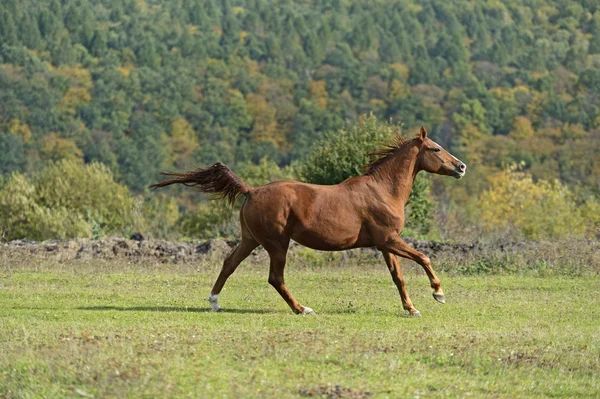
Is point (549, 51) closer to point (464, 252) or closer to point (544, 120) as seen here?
point (544, 120)

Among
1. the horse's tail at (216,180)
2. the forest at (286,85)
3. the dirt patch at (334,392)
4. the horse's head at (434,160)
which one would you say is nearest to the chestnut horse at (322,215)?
the horse's tail at (216,180)

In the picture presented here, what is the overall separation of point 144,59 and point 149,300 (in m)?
130

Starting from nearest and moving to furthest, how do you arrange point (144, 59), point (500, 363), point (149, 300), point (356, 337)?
point (500, 363) → point (356, 337) → point (149, 300) → point (144, 59)

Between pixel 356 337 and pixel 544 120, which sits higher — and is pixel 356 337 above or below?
above

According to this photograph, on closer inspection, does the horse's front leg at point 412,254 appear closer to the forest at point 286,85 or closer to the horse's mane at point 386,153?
the horse's mane at point 386,153

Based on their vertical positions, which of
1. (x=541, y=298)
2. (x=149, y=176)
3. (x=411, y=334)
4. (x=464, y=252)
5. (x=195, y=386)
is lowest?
(x=149, y=176)

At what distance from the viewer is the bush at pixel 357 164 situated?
36.4 metres

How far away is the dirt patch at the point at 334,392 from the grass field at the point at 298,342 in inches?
0.8

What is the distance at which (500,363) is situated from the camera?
1305 cm

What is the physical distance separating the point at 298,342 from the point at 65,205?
42189mm

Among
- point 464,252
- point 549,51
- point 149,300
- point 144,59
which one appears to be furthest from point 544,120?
point 149,300

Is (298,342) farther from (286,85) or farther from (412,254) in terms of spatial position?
(286,85)

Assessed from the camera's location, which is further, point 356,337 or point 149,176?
point 149,176

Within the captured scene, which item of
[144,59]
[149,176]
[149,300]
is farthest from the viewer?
[144,59]
